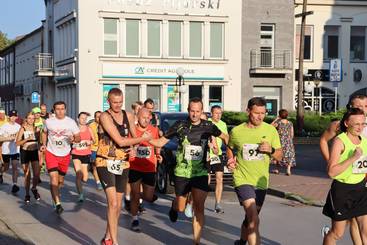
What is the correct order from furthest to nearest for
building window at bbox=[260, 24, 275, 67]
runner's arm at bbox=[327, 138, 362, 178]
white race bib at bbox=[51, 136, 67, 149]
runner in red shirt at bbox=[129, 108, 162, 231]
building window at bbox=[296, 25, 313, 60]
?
1. building window at bbox=[296, 25, 313, 60]
2. building window at bbox=[260, 24, 275, 67]
3. white race bib at bbox=[51, 136, 67, 149]
4. runner in red shirt at bbox=[129, 108, 162, 231]
5. runner's arm at bbox=[327, 138, 362, 178]

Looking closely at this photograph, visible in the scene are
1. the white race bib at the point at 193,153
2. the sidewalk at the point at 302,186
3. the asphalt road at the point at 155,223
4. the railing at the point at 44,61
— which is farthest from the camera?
the railing at the point at 44,61

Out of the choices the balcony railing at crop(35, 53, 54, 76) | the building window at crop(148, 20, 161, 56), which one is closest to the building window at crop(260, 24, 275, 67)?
the building window at crop(148, 20, 161, 56)

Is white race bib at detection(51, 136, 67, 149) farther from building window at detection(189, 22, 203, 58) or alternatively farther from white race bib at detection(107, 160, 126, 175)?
building window at detection(189, 22, 203, 58)

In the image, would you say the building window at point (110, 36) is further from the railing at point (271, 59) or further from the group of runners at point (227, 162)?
the group of runners at point (227, 162)

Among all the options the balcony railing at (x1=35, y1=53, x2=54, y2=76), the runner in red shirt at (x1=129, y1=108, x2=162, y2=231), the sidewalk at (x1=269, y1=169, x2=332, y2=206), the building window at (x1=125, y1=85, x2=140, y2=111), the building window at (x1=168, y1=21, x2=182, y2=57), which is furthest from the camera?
the balcony railing at (x1=35, y1=53, x2=54, y2=76)

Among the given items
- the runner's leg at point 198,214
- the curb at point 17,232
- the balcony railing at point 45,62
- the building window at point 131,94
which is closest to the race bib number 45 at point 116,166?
the runner's leg at point 198,214

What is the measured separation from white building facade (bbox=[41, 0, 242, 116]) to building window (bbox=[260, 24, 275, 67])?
1588 millimetres

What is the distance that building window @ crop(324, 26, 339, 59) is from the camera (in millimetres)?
43281

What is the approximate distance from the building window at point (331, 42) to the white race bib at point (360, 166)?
3750cm

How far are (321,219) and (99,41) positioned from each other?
29.4 m

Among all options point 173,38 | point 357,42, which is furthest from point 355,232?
point 357,42

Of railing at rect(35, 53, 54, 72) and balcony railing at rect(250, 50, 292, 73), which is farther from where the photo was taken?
railing at rect(35, 53, 54, 72)

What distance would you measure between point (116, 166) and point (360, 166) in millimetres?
2892

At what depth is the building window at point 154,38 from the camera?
40.0 meters
